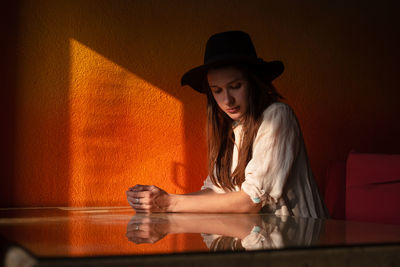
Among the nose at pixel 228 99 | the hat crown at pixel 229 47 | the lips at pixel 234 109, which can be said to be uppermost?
the hat crown at pixel 229 47

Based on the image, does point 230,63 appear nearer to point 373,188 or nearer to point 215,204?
point 215,204

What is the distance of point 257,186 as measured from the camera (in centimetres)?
143

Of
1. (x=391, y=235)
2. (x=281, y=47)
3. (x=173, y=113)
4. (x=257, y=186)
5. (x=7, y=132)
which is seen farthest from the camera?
(x=281, y=47)

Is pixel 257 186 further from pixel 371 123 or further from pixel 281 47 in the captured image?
pixel 371 123

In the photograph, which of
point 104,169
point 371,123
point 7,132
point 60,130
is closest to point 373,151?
point 371,123

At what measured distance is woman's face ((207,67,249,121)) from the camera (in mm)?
1659

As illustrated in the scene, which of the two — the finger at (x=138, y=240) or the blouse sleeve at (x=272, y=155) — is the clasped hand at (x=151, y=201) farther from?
the finger at (x=138, y=240)

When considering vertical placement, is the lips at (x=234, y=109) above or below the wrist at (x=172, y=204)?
above

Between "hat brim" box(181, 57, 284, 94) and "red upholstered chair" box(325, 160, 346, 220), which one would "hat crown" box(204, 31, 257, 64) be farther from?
"red upholstered chair" box(325, 160, 346, 220)

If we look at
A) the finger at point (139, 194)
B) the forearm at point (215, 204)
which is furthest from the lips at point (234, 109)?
the finger at point (139, 194)

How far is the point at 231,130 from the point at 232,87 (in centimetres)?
23

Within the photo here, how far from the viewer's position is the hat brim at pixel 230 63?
1.62 metres

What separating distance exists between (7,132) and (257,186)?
114 centimetres

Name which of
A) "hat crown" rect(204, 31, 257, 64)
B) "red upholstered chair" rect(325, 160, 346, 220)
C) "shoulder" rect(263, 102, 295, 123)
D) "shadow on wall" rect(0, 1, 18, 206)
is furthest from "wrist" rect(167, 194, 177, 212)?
"red upholstered chair" rect(325, 160, 346, 220)
